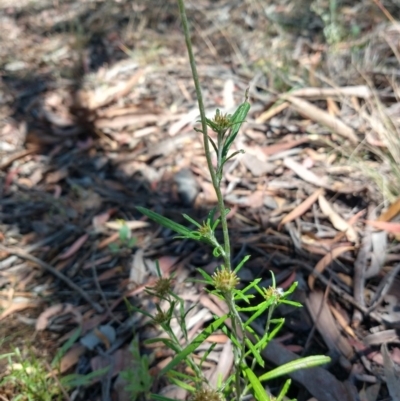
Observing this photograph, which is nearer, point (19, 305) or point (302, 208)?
point (19, 305)

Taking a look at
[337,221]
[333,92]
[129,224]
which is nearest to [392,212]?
[337,221]

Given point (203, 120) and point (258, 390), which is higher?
point (203, 120)

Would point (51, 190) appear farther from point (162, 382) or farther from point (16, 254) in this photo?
point (162, 382)

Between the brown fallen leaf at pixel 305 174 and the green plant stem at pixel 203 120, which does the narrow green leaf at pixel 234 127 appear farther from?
the brown fallen leaf at pixel 305 174

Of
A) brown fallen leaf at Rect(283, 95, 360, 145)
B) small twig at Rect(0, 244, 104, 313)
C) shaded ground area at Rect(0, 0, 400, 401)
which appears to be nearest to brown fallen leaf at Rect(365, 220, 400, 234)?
shaded ground area at Rect(0, 0, 400, 401)

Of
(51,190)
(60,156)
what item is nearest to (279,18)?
(60,156)

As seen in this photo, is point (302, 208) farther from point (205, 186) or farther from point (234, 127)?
point (234, 127)
